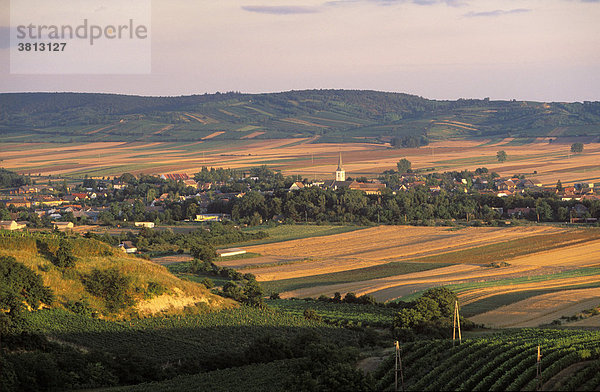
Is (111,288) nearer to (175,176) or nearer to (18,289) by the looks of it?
(18,289)

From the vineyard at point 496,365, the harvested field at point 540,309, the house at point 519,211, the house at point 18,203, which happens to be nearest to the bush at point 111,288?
the vineyard at point 496,365

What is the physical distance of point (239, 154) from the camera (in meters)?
167

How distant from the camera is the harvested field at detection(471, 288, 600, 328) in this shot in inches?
1362

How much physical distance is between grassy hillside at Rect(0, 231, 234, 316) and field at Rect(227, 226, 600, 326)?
8.67 meters

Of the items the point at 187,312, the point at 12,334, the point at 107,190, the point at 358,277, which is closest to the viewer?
the point at 12,334

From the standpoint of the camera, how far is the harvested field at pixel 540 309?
3459 cm

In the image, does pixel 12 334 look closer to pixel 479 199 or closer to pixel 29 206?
pixel 479 199

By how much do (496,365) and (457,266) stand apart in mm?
29577

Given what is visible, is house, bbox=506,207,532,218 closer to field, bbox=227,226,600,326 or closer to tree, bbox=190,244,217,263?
field, bbox=227,226,600,326

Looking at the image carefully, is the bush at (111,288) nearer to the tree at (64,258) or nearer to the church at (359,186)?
the tree at (64,258)

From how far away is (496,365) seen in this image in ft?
70.3

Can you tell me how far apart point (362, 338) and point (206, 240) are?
32.6 m

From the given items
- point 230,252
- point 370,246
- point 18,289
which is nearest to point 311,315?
point 18,289

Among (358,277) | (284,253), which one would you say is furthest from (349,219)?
(358,277)
